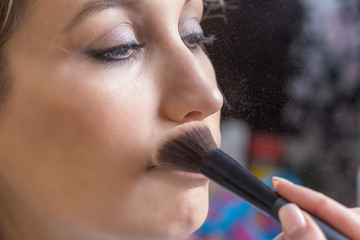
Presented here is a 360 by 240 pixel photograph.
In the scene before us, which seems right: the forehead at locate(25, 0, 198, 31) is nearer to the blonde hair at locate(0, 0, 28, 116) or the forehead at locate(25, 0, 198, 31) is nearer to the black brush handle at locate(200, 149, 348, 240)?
the blonde hair at locate(0, 0, 28, 116)

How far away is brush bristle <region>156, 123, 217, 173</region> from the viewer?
0.46m

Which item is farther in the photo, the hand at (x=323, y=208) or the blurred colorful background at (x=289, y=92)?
the blurred colorful background at (x=289, y=92)

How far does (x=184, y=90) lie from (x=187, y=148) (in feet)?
0.19

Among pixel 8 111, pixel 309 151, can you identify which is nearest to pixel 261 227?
pixel 309 151

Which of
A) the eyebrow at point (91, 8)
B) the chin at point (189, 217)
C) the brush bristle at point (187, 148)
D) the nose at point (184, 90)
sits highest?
the eyebrow at point (91, 8)

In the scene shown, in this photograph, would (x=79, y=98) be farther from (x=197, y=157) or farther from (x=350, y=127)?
(x=350, y=127)

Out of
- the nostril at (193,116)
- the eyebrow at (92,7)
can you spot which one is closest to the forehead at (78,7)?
the eyebrow at (92,7)

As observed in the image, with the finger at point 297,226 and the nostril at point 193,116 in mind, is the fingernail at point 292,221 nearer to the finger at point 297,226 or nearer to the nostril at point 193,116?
the finger at point 297,226

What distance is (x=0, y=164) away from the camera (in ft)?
1.73

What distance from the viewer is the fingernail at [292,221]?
39cm

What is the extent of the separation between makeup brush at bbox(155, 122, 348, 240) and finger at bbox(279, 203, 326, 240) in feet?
0.07

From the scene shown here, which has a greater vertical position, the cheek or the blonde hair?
the blonde hair

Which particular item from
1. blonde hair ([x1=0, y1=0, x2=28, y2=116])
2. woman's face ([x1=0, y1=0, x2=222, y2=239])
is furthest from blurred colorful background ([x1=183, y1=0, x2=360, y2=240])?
blonde hair ([x1=0, y1=0, x2=28, y2=116])

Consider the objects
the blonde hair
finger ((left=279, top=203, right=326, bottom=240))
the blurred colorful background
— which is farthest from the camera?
the blurred colorful background
